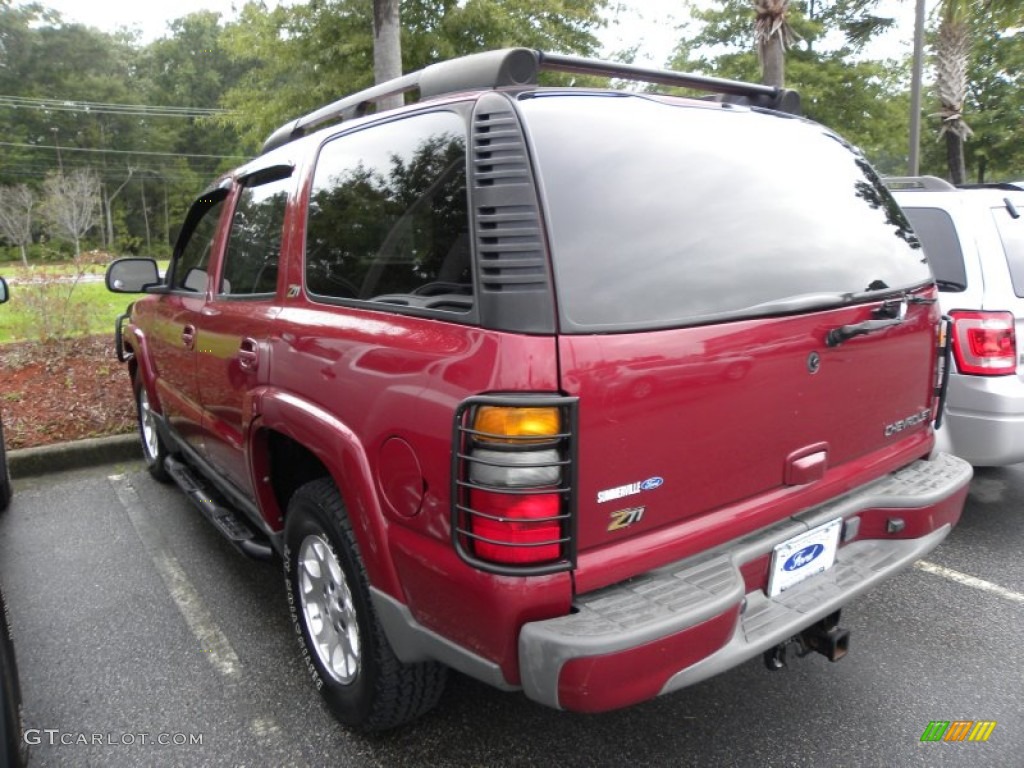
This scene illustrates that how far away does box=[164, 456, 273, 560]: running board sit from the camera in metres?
2.95

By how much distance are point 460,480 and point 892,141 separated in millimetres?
19646

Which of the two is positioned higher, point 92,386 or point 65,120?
point 65,120

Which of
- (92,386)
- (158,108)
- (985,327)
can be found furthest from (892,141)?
(158,108)

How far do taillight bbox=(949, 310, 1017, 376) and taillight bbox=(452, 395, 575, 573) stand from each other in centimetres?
310

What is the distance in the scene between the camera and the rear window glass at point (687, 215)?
1.76 meters

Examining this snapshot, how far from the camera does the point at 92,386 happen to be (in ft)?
21.4

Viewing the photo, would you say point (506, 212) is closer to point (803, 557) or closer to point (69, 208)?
point (803, 557)

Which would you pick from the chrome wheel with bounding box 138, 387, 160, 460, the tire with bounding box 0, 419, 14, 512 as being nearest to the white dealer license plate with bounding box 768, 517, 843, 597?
the chrome wheel with bounding box 138, 387, 160, 460

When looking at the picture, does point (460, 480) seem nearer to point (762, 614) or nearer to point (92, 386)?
point (762, 614)

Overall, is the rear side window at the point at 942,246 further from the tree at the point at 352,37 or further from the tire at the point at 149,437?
the tree at the point at 352,37

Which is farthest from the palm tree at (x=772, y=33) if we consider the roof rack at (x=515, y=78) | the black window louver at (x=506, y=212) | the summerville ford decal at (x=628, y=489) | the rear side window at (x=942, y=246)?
the summerville ford decal at (x=628, y=489)

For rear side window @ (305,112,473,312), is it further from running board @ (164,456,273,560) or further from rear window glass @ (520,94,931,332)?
running board @ (164,456,273,560)

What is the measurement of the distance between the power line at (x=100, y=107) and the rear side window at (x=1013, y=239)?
6061 centimetres

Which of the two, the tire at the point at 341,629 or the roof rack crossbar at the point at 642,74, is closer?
the roof rack crossbar at the point at 642,74
